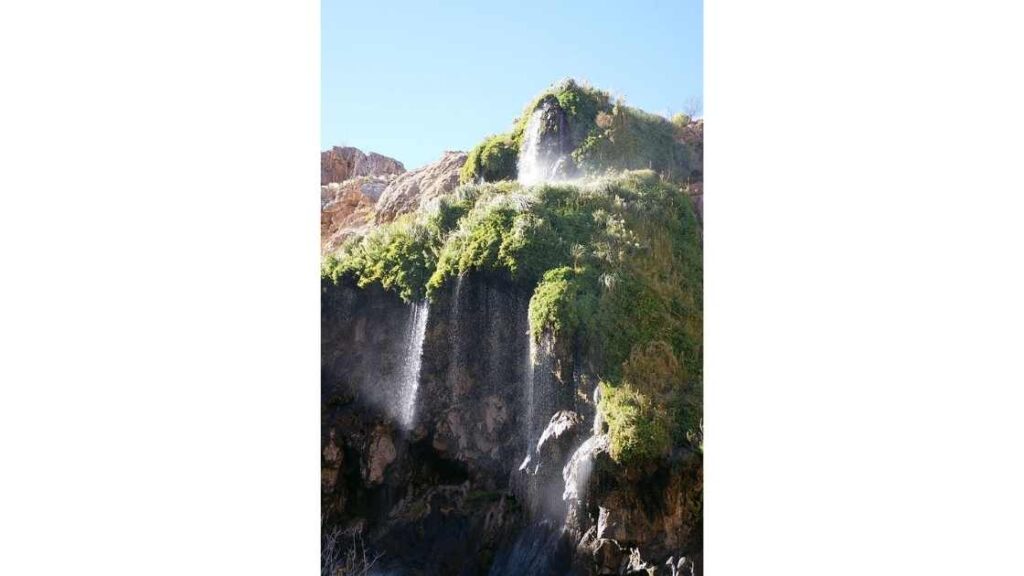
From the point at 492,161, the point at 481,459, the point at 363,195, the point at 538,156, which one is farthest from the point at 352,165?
the point at 481,459

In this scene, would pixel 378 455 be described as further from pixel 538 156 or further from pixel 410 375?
pixel 538 156

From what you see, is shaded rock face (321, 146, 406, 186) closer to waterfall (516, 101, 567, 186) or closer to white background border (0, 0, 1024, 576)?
white background border (0, 0, 1024, 576)

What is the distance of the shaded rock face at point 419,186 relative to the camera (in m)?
5.06

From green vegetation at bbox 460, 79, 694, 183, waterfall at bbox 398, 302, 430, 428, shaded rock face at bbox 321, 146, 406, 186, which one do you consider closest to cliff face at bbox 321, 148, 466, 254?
shaded rock face at bbox 321, 146, 406, 186

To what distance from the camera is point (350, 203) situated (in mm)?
5230

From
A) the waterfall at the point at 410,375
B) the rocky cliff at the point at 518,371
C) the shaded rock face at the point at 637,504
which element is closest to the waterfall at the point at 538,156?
the rocky cliff at the point at 518,371

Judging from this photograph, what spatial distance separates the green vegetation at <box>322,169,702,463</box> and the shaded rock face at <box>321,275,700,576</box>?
10cm

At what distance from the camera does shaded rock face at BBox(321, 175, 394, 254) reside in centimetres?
522

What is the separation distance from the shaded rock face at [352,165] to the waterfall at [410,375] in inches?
34.9
